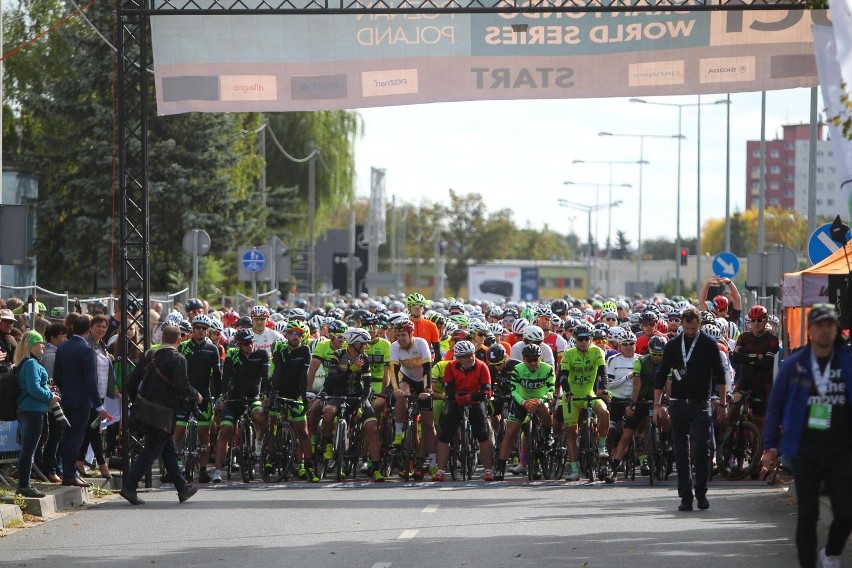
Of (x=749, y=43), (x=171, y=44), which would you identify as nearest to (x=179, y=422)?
(x=171, y=44)

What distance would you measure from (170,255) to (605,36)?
2983 cm

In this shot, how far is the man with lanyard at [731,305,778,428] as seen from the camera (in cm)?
1864

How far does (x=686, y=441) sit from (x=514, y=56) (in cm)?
491

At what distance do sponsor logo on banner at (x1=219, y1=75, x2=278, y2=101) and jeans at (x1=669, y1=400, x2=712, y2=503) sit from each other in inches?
231

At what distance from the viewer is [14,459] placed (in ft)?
54.1

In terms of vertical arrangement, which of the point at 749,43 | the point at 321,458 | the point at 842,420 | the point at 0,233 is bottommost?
the point at 321,458

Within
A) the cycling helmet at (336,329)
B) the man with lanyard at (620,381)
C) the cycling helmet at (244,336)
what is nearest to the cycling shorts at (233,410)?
the cycling helmet at (244,336)

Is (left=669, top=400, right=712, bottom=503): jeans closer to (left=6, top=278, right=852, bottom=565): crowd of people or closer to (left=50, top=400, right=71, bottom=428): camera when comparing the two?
(left=6, top=278, right=852, bottom=565): crowd of people

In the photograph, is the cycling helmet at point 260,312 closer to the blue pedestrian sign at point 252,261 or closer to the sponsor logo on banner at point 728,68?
the sponsor logo on banner at point 728,68

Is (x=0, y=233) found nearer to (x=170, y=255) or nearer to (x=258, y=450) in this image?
(x=258, y=450)

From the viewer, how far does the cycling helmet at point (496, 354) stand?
64.9 feet

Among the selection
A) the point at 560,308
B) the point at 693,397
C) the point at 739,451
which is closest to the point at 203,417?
the point at 693,397

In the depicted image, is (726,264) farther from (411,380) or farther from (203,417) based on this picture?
(203,417)

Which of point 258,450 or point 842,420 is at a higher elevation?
point 842,420
